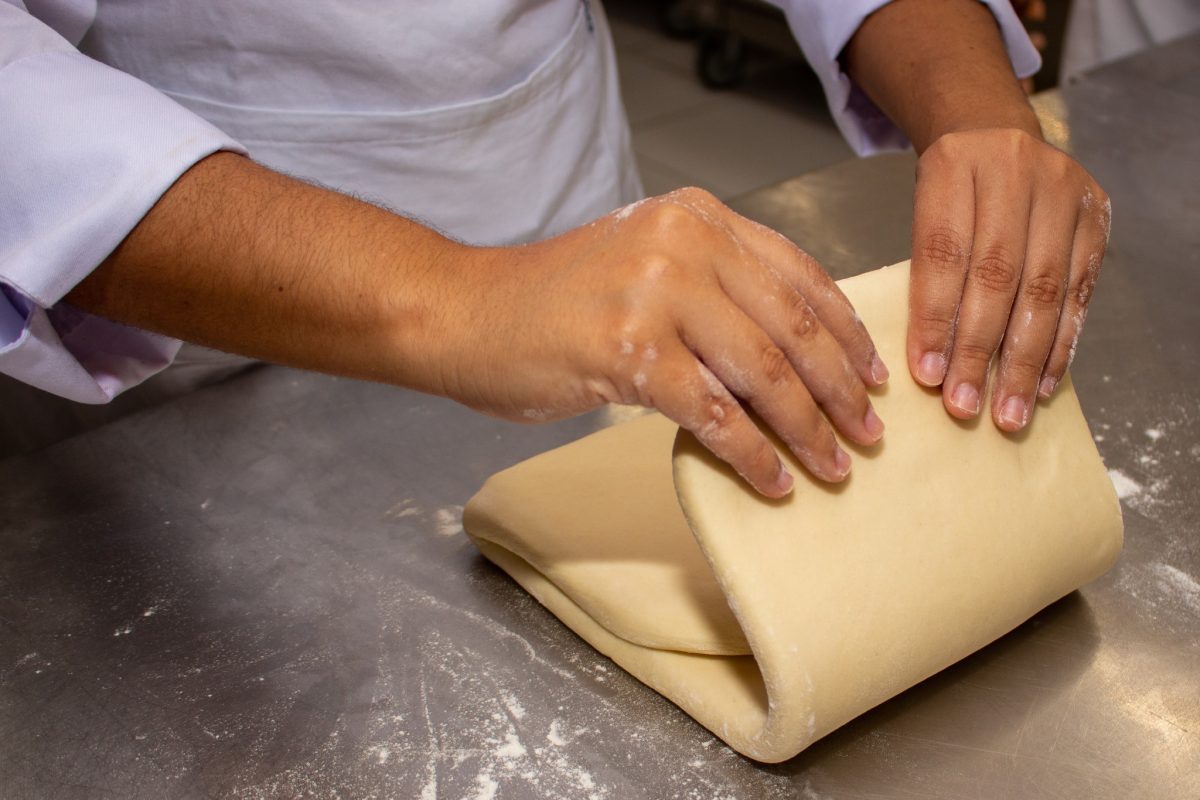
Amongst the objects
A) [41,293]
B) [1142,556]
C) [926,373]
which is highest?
[41,293]

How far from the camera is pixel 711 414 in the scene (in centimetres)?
79

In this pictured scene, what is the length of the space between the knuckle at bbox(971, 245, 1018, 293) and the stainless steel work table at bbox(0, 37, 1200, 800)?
0.29 meters

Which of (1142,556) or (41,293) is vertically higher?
(41,293)

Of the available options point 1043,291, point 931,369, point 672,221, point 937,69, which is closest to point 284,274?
point 672,221

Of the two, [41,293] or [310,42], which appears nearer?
[41,293]

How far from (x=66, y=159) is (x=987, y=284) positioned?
729 mm

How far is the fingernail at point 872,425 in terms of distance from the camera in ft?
2.82

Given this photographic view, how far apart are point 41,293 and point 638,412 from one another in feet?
1.99

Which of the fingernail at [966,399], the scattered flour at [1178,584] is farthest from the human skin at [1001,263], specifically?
the scattered flour at [1178,584]

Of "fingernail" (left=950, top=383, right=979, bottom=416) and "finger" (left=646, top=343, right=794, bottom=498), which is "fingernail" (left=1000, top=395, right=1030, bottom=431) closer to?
"fingernail" (left=950, top=383, right=979, bottom=416)

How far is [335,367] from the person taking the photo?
908 mm

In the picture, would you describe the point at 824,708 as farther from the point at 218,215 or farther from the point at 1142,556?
the point at 218,215

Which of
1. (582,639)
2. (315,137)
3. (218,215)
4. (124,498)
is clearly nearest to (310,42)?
(315,137)

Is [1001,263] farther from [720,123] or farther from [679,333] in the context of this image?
[720,123]
